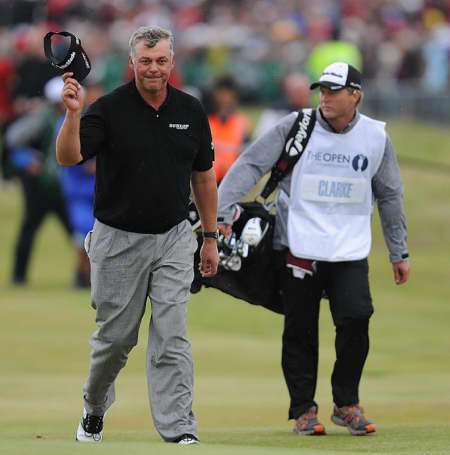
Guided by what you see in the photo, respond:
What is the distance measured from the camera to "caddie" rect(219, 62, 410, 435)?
31.4 feet

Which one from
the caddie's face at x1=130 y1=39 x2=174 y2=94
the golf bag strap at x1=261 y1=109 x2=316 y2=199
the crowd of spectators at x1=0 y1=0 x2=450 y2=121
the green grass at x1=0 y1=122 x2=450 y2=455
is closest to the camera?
the caddie's face at x1=130 y1=39 x2=174 y2=94

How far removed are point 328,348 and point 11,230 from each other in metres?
11.1

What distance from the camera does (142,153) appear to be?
8242mm

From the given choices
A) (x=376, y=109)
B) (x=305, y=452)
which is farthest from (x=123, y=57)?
(x=305, y=452)

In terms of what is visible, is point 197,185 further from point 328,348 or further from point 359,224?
point 328,348

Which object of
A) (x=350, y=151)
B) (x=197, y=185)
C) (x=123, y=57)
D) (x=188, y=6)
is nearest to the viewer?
(x=197, y=185)

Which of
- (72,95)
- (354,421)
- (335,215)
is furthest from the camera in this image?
(335,215)

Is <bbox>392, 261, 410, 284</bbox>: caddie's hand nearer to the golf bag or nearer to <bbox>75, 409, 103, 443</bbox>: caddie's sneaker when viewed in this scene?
the golf bag

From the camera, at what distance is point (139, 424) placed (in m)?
10.2

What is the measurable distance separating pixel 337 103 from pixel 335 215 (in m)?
0.66

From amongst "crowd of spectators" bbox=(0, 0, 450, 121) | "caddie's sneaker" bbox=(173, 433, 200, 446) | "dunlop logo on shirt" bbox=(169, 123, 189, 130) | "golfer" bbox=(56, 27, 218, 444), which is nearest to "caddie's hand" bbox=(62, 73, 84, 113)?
"golfer" bbox=(56, 27, 218, 444)

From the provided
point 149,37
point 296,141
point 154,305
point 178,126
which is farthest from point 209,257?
point 149,37

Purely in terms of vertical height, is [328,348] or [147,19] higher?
[147,19]

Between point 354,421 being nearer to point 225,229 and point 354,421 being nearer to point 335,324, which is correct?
point 335,324
